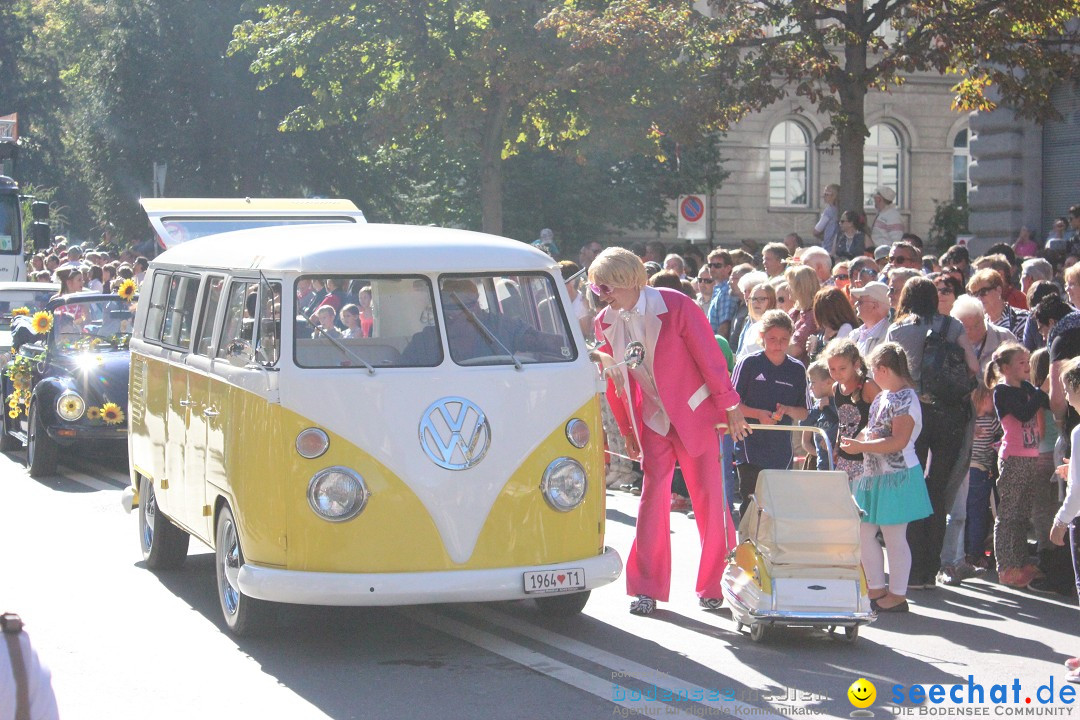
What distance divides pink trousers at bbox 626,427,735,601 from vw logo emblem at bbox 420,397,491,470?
1326 millimetres

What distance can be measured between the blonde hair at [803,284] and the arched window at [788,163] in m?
34.3

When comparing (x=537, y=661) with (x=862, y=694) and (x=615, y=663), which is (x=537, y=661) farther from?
(x=862, y=694)

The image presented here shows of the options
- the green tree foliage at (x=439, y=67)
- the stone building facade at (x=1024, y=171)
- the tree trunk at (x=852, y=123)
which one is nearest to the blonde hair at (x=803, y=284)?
the tree trunk at (x=852, y=123)

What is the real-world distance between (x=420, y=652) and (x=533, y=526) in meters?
0.85

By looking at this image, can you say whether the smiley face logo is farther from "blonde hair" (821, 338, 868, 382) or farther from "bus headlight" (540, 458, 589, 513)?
"blonde hair" (821, 338, 868, 382)

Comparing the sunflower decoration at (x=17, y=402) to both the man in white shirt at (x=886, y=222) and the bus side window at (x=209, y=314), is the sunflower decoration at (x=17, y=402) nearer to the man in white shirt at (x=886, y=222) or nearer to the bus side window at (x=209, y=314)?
the bus side window at (x=209, y=314)

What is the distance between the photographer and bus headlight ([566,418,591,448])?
25.3ft

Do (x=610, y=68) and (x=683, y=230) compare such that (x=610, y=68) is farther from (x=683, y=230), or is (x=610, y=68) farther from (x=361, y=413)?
(x=361, y=413)

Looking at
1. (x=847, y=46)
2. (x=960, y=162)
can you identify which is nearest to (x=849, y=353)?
(x=847, y=46)

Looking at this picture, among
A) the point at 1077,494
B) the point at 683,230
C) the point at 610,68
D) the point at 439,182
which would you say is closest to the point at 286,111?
the point at 439,182

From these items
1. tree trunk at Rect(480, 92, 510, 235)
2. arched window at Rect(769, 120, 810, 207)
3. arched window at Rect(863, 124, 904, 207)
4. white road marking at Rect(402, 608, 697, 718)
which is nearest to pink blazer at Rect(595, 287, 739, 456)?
white road marking at Rect(402, 608, 697, 718)

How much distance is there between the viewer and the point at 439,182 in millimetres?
39719

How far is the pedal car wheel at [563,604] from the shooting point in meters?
8.21

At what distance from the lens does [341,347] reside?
757 centimetres
